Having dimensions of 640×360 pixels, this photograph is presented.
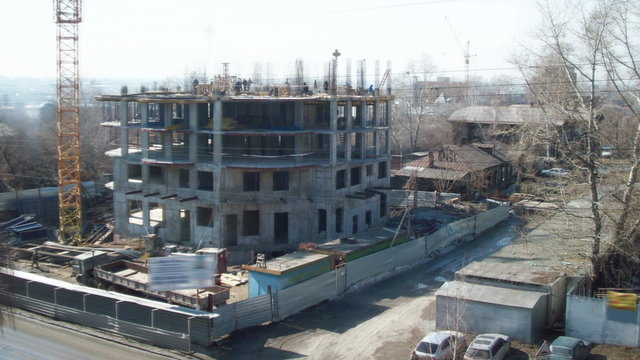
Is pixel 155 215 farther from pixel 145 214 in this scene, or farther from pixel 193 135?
pixel 193 135

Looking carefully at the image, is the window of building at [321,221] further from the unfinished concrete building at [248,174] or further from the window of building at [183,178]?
the window of building at [183,178]

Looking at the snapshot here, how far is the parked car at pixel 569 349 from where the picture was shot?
1852 centimetres

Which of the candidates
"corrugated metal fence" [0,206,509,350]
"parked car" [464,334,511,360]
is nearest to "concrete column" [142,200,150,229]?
"corrugated metal fence" [0,206,509,350]

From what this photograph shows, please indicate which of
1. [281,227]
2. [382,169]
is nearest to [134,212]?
[281,227]

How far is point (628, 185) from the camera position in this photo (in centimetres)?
2175

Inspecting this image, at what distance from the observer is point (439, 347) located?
18.8m

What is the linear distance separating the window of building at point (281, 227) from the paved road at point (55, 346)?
47.5ft

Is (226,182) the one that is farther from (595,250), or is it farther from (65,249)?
(595,250)

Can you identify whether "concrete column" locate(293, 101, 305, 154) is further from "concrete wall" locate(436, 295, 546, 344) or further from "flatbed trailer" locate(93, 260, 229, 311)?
"concrete wall" locate(436, 295, 546, 344)

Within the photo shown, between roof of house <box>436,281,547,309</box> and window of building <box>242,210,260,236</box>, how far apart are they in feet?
50.3

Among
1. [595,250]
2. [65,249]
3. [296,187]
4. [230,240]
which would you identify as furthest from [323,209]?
[595,250]

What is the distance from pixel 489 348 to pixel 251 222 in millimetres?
19474

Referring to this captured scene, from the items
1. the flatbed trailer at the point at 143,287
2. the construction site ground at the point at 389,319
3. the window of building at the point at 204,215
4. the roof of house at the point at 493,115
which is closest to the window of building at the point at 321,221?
the window of building at the point at 204,215

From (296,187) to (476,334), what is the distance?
16300mm
